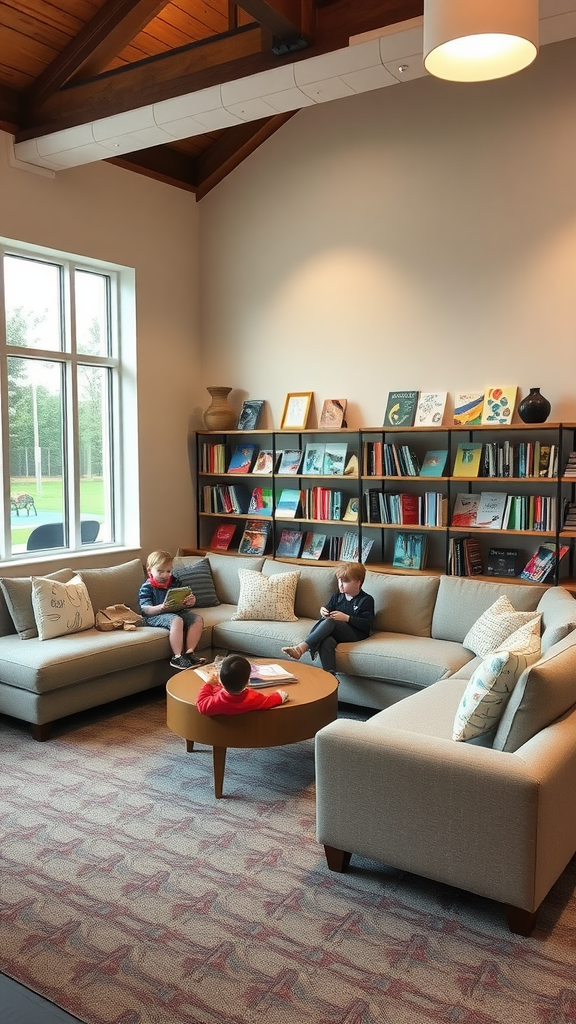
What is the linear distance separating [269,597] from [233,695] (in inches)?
71.3

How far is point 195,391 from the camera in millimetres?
6625

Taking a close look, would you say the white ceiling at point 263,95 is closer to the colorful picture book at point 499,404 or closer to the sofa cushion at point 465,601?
the colorful picture book at point 499,404

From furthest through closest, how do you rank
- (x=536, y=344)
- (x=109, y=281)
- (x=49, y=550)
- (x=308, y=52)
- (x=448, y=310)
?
(x=109, y=281), (x=49, y=550), (x=448, y=310), (x=536, y=344), (x=308, y=52)

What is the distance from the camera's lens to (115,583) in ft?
17.6

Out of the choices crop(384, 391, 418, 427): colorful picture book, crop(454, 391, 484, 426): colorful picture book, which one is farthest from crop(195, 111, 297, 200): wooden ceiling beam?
crop(454, 391, 484, 426): colorful picture book

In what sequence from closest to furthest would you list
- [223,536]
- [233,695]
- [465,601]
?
[233,695], [465,601], [223,536]

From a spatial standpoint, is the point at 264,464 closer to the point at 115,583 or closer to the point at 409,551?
the point at 409,551

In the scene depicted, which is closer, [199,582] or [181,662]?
[181,662]

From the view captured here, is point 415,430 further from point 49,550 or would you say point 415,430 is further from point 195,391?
point 49,550

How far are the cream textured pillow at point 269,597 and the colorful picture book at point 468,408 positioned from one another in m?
1.52

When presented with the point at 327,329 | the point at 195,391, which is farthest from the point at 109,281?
the point at 327,329

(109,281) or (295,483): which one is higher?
(109,281)

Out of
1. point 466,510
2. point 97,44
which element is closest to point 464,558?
point 466,510

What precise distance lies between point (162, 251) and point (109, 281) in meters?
0.50
